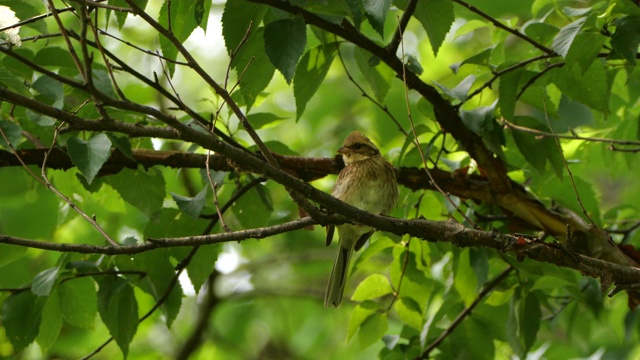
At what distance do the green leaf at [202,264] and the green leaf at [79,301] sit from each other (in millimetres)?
Answer: 440

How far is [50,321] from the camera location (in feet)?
11.4

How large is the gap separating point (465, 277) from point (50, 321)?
1826 millimetres

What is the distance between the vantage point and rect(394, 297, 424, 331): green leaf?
146 inches

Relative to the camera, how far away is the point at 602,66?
131 inches

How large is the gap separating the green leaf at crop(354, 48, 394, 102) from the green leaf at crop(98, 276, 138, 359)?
1.33 m

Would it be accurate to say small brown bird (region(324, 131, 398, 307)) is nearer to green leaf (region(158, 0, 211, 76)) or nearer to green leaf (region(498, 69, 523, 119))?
green leaf (region(498, 69, 523, 119))

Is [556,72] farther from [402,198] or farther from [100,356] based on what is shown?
[100,356]

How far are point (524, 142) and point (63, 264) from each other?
2003mm

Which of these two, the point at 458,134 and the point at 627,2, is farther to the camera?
the point at 458,134

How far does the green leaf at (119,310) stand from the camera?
337cm

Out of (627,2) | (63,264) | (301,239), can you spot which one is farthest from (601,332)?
(63,264)

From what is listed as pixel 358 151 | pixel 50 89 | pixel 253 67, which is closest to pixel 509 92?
pixel 253 67

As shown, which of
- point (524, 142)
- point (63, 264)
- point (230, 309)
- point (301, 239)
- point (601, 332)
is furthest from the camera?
point (301, 239)

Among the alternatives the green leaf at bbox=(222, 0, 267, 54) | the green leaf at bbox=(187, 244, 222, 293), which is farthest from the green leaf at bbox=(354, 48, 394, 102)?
the green leaf at bbox=(187, 244, 222, 293)
